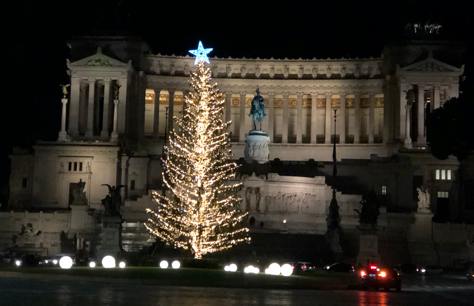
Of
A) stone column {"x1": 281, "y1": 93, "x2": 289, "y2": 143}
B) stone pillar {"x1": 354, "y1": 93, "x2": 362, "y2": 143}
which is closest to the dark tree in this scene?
stone pillar {"x1": 354, "y1": 93, "x2": 362, "y2": 143}

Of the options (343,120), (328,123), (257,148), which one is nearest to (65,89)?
(257,148)

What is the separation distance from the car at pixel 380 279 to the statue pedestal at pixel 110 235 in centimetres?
3119

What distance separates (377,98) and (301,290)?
87.1 m

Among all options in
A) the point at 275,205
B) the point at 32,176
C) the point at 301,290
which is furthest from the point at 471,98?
the point at 32,176

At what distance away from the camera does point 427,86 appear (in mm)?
119500

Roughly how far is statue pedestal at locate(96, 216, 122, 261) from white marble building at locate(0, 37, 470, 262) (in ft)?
57.9

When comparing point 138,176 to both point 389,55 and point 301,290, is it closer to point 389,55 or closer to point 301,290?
point 389,55

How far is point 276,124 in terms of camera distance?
13125cm

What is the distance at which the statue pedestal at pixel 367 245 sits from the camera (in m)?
74.9

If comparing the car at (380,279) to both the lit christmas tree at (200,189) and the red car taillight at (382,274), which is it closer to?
the red car taillight at (382,274)

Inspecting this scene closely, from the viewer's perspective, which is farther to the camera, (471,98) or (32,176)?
(32,176)

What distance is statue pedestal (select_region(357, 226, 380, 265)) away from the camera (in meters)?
74.9

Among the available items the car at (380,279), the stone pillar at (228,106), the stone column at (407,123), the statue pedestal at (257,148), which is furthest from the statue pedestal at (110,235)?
the stone pillar at (228,106)

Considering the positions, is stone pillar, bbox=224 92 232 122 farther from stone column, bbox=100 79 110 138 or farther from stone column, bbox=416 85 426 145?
stone column, bbox=416 85 426 145
